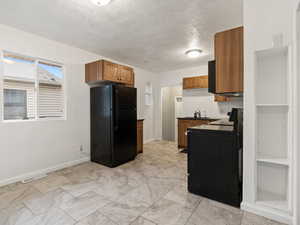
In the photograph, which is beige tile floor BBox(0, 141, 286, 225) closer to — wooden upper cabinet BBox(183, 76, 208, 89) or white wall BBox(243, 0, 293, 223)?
white wall BBox(243, 0, 293, 223)

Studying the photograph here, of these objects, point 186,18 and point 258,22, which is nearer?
point 258,22

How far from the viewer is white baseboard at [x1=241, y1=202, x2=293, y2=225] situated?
1584 millimetres

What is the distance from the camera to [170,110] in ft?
20.4

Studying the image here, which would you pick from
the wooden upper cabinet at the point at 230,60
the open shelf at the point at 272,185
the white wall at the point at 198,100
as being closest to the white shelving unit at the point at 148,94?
the white wall at the point at 198,100

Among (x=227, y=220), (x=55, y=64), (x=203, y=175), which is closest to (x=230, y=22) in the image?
(x=203, y=175)

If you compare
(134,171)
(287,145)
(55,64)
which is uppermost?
(55,64)

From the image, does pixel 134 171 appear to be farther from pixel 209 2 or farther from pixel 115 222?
pixel 209 2

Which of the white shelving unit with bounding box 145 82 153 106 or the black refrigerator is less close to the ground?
the white shelving unit with bounding box 145 82 153 106

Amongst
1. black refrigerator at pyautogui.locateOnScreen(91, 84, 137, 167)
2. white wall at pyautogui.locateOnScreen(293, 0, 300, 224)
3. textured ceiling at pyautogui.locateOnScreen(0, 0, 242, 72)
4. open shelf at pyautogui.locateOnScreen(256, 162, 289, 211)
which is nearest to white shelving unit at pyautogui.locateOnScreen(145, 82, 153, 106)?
black refrigerator at pyautogui.locateOnScreen(91, 84, 137, 167)

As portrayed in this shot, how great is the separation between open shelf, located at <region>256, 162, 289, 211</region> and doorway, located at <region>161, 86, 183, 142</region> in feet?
13.7

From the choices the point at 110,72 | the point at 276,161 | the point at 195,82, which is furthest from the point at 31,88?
the point at 195,82

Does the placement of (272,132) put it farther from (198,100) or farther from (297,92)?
(198,100)

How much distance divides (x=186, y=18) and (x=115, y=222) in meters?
2.90

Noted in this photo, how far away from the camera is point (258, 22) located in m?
1.71
